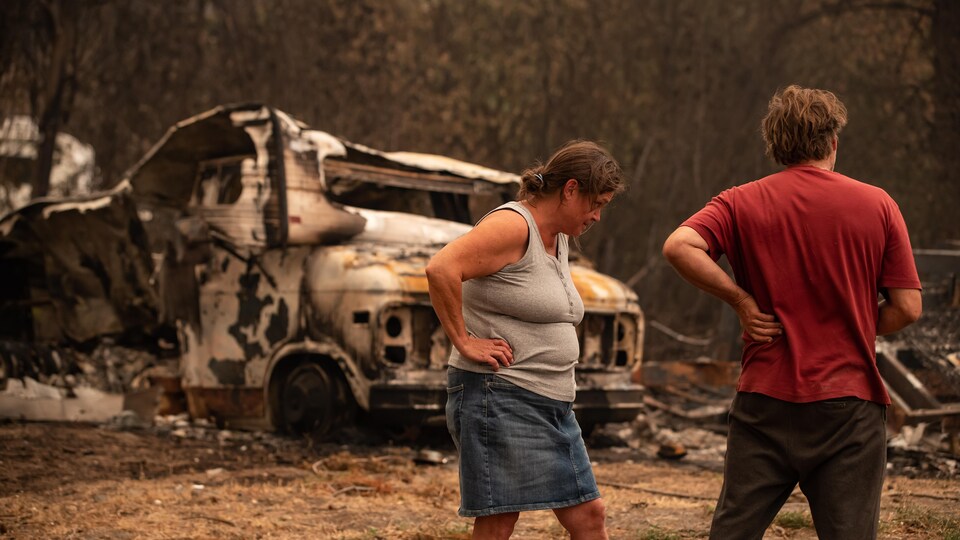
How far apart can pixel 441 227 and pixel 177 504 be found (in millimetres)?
3407

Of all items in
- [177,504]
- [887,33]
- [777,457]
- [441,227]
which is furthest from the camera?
A: [887,33]

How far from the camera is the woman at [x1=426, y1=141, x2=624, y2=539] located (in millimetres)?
3553

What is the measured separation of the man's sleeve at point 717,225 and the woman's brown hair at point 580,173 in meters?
0.35

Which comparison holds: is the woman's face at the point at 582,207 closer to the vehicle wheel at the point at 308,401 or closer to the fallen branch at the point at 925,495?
the fallen branch at the point at 925,495

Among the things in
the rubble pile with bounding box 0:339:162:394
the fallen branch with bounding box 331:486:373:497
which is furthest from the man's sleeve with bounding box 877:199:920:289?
the rubble pile with bounding box 0:339:162:394

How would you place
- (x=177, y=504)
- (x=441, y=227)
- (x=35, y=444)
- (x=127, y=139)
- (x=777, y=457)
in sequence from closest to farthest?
(x=777, y=457), (x=177, y=504), (x=35, y=444), (x=441, y=227), (x=127, y=139)

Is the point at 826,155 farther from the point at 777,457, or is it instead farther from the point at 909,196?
the point at 909,196

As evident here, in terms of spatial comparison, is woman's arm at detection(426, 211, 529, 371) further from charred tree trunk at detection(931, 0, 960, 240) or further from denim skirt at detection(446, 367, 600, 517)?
charred tree trunk at detection(931, 0, 960, 240)

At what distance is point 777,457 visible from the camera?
10.8 ft

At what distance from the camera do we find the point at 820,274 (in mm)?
3260

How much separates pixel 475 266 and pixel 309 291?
4805mm

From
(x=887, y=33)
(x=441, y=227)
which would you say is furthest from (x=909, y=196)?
(x=441, y=227)

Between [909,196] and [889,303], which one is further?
[909,196]

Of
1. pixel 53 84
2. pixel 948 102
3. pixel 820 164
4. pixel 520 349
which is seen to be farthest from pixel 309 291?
pixel 948 102
